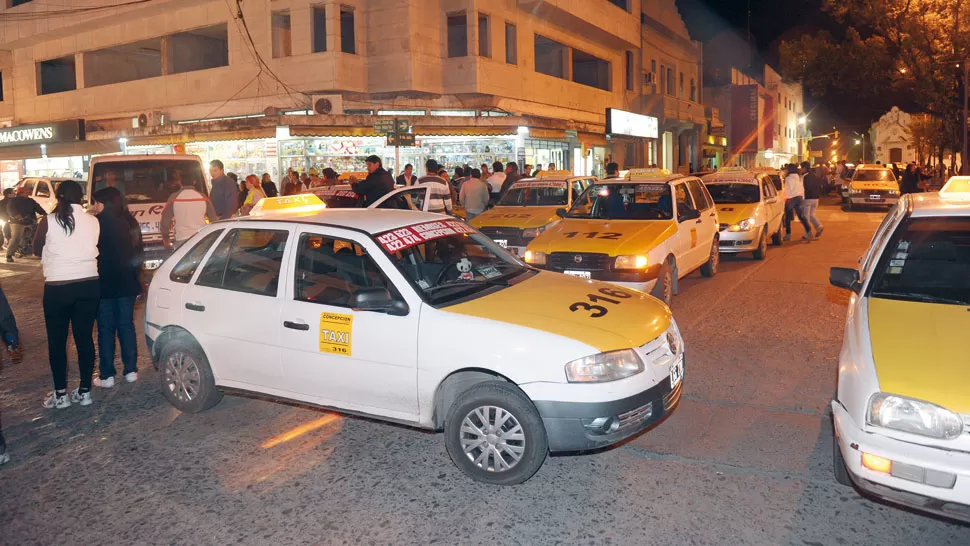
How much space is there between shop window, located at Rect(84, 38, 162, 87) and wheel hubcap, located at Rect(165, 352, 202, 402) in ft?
103

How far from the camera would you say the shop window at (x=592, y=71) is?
3809 cm

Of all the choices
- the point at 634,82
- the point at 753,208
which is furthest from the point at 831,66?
the point at 753,208

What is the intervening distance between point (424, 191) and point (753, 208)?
6186 millimetres

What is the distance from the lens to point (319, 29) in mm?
26875

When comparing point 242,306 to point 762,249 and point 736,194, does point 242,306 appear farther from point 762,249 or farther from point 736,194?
point 736,194

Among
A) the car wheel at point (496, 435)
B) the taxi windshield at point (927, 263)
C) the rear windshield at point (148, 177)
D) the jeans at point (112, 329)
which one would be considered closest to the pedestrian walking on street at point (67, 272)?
the jeans at point (112, 329)

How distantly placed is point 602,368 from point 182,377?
3.50m

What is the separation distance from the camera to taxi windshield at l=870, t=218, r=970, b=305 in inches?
192

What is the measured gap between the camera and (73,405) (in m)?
6.62

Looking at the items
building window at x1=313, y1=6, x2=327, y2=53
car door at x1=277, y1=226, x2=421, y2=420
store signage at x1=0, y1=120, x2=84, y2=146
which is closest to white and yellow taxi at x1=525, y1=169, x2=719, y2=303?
car door at x1=277, y1=226, x2=421, y2=420

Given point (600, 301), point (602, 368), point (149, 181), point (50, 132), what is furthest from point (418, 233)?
point (50, 132)

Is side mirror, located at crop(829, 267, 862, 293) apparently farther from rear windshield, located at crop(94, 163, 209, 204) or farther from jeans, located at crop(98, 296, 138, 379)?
rear windshield, located at crop(94, 163, 209, 204)

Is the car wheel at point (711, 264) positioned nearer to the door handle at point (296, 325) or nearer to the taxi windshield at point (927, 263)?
the taxi windshield at point (927, 263)

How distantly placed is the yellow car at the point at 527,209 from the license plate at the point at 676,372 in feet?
Result: 24.7
